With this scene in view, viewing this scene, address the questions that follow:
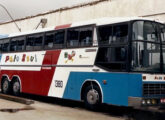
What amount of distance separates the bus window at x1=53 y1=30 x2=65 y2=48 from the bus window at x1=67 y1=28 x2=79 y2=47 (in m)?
0.38

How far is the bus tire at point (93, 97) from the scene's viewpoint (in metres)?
11.2

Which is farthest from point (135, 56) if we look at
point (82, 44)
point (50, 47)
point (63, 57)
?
point (50, 47)

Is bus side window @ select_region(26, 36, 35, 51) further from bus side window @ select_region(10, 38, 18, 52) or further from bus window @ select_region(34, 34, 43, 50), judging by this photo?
bus side window @ select_region(10, 38, 18, 52)

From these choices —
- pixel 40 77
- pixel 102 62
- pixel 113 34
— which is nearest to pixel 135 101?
pixel 102 62

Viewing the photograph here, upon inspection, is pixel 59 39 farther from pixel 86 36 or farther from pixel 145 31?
pixel 145 31

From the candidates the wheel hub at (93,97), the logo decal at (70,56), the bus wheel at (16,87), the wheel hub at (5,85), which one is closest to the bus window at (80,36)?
the logo decal at (70,56)

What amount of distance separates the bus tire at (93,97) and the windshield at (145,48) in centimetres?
185

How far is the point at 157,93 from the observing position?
34.3 ft

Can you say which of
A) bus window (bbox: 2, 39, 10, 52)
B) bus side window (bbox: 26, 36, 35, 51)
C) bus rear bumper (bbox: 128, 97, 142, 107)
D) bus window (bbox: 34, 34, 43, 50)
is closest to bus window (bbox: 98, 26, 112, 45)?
bus rear bumper (bbox: 128, 97, 142, 107)

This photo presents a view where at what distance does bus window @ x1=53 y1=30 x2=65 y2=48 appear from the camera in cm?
1308

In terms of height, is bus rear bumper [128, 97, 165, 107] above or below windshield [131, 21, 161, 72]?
below

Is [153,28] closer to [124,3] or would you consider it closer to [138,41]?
[138,41]

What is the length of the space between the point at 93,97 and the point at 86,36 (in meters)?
2.26

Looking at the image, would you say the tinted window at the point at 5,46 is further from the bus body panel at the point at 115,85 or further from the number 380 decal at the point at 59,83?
the bus body panel at the point at 115,85
